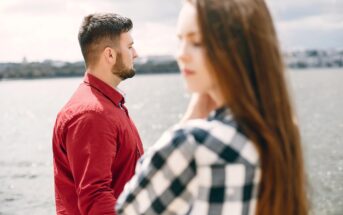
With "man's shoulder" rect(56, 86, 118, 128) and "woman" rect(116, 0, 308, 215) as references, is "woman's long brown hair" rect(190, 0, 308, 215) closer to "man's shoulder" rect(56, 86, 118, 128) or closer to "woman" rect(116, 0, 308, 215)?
"woman" rect(116, 0, 308, 215)

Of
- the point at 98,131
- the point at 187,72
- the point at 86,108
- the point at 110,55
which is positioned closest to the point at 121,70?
the point at 110,55

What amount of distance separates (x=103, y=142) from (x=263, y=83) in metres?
1.53

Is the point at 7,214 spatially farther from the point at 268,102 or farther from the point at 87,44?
the point at 268,102

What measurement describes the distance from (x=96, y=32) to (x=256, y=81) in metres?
1.99

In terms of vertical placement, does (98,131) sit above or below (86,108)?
below

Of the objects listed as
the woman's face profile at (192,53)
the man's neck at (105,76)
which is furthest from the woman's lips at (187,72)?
the man's neck at (105,76)

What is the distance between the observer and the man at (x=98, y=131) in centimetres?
266

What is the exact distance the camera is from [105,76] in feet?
10.4

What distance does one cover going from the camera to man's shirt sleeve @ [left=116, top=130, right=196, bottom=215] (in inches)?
50.5

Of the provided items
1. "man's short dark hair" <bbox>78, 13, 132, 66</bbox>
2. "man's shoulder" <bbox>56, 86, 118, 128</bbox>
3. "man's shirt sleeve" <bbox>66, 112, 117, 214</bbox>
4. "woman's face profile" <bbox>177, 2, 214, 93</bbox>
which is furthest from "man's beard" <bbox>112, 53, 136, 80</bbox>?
"woman's face profile" <bbox>177, 2, 214, 93</bbox>

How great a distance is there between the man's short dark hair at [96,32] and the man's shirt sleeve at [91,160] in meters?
0.52

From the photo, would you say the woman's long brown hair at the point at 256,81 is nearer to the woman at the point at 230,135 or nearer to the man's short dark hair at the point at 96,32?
the woman at the point at 230,135

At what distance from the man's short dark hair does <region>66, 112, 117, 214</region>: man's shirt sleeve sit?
516mm

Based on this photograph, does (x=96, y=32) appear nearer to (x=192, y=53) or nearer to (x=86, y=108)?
(x=86, y=108)
